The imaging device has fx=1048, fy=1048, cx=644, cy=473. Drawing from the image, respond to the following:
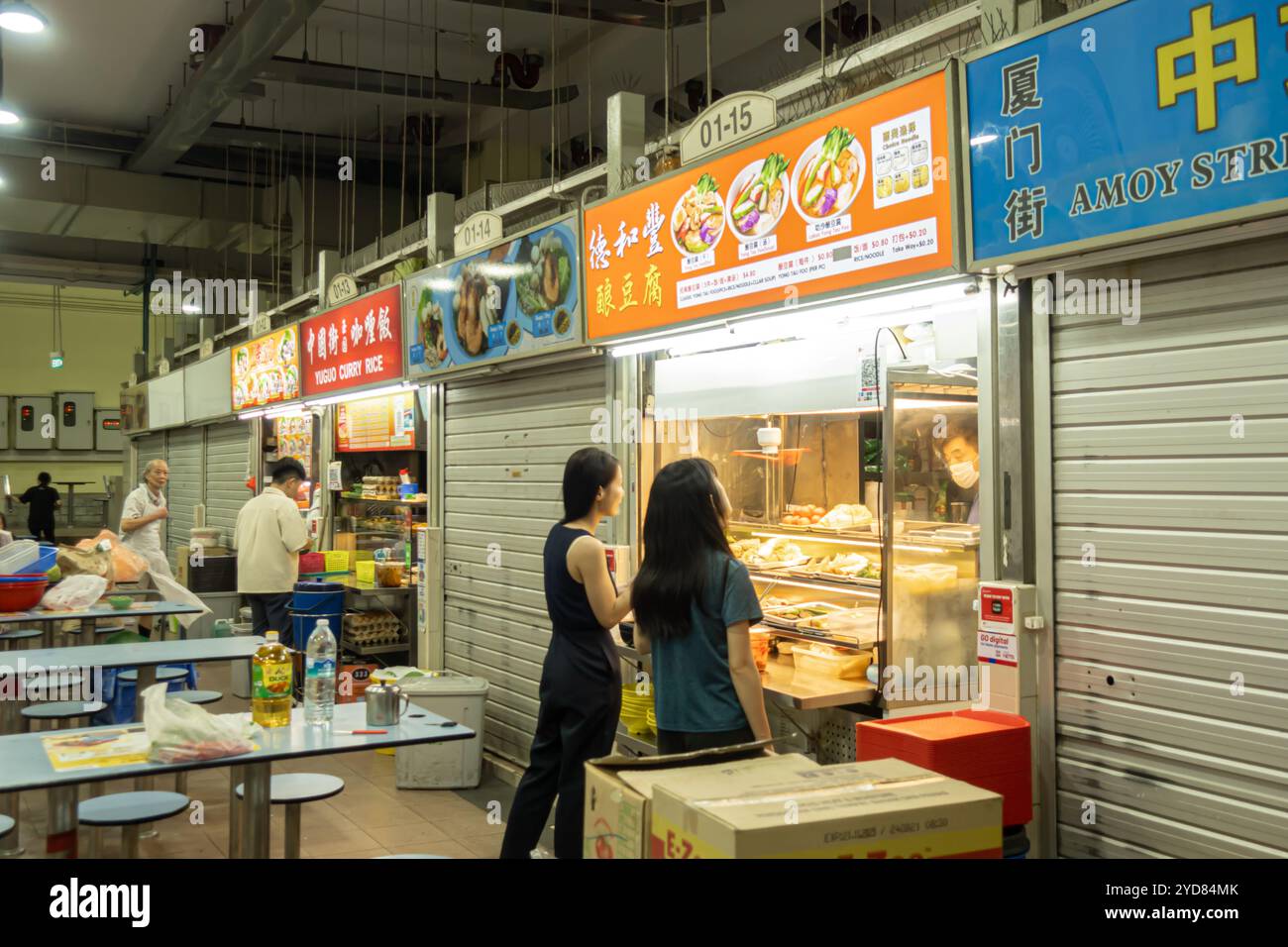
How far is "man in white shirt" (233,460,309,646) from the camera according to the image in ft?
27.3

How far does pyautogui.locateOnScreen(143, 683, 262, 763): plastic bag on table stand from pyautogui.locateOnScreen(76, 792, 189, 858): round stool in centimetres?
48

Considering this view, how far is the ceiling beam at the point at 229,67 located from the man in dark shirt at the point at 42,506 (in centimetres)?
925

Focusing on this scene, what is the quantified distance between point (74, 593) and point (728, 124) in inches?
203

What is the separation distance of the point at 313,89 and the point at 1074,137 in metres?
9.23

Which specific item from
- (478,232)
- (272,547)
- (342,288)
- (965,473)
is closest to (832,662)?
(965,473)

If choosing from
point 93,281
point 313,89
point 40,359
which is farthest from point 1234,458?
point 40,359

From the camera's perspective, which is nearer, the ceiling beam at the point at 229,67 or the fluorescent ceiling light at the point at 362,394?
the ceiling beam at the point at 229,67

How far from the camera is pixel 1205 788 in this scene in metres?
3.14

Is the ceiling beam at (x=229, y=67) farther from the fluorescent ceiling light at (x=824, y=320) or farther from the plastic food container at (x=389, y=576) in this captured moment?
the plastic food container at (x=389, y=576)

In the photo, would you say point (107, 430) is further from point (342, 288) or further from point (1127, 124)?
point (1127, 124)

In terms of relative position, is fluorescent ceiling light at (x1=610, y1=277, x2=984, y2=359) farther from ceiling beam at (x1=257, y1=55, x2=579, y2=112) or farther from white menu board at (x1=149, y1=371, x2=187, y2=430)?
white menu board at (x1=149, y1=371, x2=187, y2=430)

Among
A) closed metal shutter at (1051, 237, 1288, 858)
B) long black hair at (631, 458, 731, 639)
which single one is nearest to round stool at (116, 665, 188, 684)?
long black hair at (631, 458, 731, 639)

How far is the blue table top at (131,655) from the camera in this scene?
5.06m

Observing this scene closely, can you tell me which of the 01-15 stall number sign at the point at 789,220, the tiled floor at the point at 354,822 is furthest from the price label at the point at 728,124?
the tiled floor at the point at 354,822
